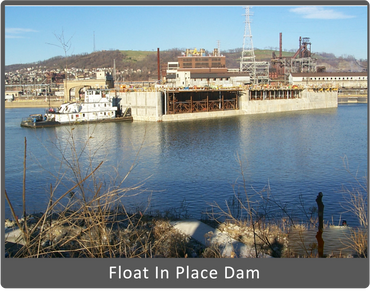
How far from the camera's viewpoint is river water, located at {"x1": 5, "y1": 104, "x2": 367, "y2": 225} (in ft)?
51.4

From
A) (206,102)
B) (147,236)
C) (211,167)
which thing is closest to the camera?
(147,236)

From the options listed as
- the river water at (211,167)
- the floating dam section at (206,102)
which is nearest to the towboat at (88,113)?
the floating dam section at (206,102)

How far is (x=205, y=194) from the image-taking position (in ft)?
57.6

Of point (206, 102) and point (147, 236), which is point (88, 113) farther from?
point (147, 236)

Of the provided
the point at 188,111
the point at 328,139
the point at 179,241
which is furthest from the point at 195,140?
the point at 179,241

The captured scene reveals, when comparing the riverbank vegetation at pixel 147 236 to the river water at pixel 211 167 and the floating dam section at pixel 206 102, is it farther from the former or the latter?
the floating dam section at pixel 206 102

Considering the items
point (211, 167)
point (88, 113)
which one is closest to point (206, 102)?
point (88, 113)

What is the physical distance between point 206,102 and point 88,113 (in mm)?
17601

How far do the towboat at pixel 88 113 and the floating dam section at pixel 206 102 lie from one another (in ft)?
7.95

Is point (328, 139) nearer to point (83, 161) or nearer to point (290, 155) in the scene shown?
point (290, 155)

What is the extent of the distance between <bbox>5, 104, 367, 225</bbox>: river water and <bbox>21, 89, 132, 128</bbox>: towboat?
5.30 m

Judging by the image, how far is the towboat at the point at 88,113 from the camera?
48094 mm

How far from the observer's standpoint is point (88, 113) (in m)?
50.8

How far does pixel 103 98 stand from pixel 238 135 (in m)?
23.9
